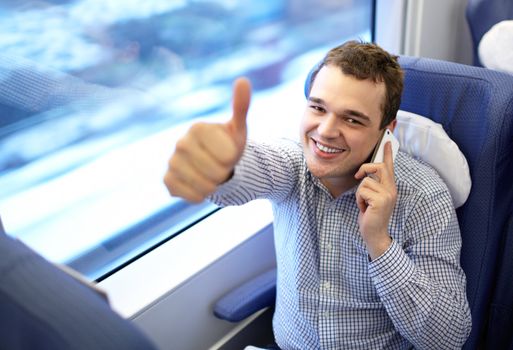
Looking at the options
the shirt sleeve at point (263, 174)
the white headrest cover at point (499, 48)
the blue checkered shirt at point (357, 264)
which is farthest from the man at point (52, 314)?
the white headrest cover at point (499, 48)

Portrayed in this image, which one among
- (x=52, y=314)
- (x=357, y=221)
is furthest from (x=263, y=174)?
(x=52, y=314)

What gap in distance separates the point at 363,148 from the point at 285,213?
248 millimetres

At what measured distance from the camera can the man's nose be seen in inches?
46.9

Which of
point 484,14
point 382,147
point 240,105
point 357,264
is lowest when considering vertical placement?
point 357,264

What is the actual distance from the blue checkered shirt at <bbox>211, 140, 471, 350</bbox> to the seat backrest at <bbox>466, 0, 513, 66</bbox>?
87 centimetres

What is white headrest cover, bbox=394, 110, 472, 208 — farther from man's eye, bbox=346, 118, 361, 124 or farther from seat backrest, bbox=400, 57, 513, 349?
man's eye, bbox=346, 118, 361, 124

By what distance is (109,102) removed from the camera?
1.33 meters

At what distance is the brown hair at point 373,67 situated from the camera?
1.20 m

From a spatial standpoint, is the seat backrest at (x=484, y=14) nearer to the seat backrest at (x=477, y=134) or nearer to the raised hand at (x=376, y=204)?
the seat backrest at (x=477, y=134)

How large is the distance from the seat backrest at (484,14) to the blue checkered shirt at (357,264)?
0.87 m

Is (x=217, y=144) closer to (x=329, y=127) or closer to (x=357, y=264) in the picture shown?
(x=329, y=127)

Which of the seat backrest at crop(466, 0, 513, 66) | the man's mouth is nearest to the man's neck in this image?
the man's mouth

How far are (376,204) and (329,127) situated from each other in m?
0.18

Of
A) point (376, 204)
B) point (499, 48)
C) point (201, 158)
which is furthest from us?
point (499, 48)
